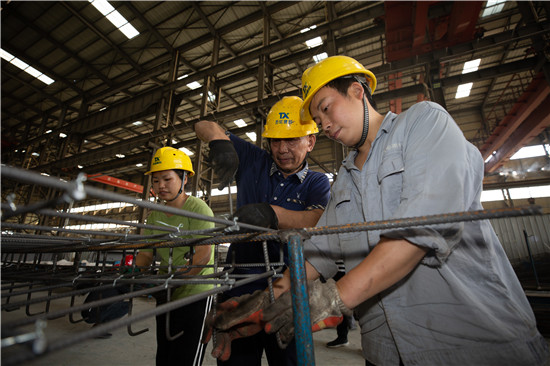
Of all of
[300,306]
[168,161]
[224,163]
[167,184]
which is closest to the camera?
[300,306]

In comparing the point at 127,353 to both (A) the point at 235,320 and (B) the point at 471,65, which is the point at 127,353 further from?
(B) the point at 471,65

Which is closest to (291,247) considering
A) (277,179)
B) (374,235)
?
(374,235)

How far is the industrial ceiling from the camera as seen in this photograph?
4.91m

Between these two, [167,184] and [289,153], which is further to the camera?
[167,184]

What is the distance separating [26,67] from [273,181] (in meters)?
14.4

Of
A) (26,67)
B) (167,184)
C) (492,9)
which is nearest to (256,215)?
(167,184)

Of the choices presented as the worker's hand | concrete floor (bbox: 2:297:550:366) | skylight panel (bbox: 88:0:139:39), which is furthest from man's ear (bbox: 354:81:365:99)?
skylight panel (bbox: 88:0:139:39)

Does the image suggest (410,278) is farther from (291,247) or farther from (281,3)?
(281,3)

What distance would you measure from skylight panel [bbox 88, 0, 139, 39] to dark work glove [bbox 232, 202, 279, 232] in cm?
1024

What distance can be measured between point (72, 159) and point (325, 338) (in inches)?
469

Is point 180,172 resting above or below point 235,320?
above

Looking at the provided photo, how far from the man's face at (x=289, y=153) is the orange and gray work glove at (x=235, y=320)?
1044 millimetres

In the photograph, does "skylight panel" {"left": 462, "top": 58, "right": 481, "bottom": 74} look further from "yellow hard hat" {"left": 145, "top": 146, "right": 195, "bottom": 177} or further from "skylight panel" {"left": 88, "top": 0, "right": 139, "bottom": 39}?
"skylight panel" {"left": 88, "top": 0, "right": 139, "bottom": 39}

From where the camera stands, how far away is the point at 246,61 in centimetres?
747
